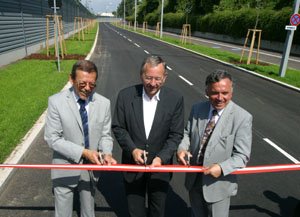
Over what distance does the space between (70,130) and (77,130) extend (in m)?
0.06

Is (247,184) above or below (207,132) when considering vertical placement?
below

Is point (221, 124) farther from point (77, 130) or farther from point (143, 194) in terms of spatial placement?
point (77, 130)

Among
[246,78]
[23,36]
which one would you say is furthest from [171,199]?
[23,36]

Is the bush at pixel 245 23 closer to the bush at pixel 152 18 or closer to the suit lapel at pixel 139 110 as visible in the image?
the suit lapel at pixel 139 110

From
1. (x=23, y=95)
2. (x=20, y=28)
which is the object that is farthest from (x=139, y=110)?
(x=20, y=28)

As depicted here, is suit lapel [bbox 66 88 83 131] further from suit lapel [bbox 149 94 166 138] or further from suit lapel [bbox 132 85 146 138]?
suit lapel [bbox 149 94 166 138]

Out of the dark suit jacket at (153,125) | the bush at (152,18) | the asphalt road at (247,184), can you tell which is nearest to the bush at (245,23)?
the asphalt road at (247,184)

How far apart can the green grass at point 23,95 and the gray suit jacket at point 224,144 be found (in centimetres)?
342

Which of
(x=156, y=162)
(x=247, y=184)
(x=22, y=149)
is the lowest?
(x=247, y=184)

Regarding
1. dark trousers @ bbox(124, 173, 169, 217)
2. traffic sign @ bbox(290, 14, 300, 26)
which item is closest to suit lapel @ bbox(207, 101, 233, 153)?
dark trousers @ bbox(124, 173, 169, 217)

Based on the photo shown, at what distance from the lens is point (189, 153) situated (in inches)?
107

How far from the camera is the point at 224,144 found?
254 centimetres

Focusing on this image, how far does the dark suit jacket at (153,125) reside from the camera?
9.32 feet

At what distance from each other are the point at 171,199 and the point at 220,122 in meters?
2.04
